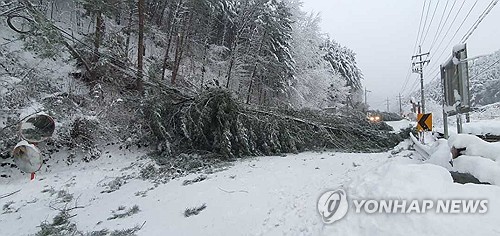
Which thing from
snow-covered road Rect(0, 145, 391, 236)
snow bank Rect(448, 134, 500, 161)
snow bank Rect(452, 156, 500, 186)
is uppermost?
snow bank Rect(448, 134, 500, 161)

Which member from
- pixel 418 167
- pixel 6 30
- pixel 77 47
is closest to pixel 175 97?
pixel 77 47

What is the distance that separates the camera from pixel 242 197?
5.48m

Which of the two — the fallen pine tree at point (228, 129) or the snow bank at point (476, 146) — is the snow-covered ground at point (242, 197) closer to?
the snow bank at point (476, 146)

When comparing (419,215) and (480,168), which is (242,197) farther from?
(480,168)

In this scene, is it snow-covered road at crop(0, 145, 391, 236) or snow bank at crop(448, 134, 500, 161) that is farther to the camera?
snow-covered road at crop(0, 145, 391, 236)

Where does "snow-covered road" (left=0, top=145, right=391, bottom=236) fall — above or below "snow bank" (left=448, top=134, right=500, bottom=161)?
below

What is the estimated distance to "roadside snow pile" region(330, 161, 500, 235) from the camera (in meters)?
2.31

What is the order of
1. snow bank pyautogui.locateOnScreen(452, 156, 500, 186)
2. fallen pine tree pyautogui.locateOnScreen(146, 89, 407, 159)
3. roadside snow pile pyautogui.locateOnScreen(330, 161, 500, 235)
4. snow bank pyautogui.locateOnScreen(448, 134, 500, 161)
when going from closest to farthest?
roadside snow pile pyautogui.locateOnScreen(330, 161, 500, 235) → snow bank pyautogui.locateOnScreen(452, 156, 500, 186) → snow bank pyautogui.locateOnScreen(448, 134, 500, 161) → fallen pine tree pyautogui.locateOnScreen(146, 89, 407, 159)

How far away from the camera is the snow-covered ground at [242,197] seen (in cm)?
274

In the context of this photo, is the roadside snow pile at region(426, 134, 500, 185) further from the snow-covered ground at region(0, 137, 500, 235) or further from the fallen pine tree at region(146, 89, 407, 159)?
the fallen pine tree at region(146, 89, 407, 159)

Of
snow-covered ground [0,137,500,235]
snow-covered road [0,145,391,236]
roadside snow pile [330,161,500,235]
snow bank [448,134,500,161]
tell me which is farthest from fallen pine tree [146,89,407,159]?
snow bank [448,134,500,161]

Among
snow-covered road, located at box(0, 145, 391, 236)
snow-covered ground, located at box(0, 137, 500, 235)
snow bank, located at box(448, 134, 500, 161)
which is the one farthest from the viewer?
snow-covered road, located at box(0, 145, 391, 236)

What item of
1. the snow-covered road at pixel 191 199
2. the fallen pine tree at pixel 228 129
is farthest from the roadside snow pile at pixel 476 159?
the fallen pine tree at pixel 228 129

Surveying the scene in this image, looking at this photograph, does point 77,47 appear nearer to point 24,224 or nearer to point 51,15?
point 51,15
